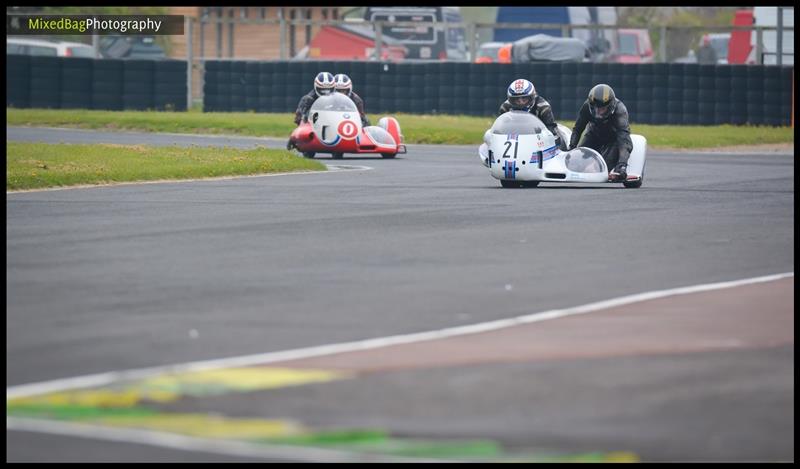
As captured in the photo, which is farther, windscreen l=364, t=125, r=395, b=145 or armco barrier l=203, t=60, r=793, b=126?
armco barrier l=203, t=60, r=793, b=126

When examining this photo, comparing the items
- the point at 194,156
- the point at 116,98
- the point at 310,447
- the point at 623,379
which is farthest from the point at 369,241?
the point at 116,98

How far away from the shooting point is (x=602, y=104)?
19.6 meters

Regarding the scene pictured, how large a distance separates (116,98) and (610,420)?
103 feet

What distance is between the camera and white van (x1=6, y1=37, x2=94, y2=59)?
1783 inches

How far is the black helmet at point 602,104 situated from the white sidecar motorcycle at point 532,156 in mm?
441

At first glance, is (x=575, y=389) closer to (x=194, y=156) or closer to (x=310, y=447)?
(x=310, y=447)

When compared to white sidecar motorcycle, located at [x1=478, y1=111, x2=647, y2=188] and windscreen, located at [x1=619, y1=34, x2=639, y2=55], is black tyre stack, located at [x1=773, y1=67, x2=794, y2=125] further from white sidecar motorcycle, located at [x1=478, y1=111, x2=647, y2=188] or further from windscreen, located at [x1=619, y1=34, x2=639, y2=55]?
windscreen, located at [x1=619, y1=34, x2=639, y2=55]

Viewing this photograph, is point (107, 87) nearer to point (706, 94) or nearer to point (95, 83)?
point (95, 83)

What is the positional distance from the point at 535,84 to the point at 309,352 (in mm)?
26134

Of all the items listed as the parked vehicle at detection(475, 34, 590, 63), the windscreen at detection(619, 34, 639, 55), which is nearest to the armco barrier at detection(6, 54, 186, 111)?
the parked vehicle at detection(475, 34, 590, 63)

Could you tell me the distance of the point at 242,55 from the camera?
48750 mm

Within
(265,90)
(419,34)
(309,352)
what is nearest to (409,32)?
(419,34)

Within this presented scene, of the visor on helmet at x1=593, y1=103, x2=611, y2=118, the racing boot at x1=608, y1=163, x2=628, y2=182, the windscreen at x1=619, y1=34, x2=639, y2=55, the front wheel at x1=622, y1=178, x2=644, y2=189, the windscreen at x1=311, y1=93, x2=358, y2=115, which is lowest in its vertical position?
the front wheel at x1=622, y1=178, x2=644, y2=189

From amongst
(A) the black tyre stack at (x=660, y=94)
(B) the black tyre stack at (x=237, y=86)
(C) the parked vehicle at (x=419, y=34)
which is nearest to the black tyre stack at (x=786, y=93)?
(A) the black tyre stack at (x=660, y=94)
